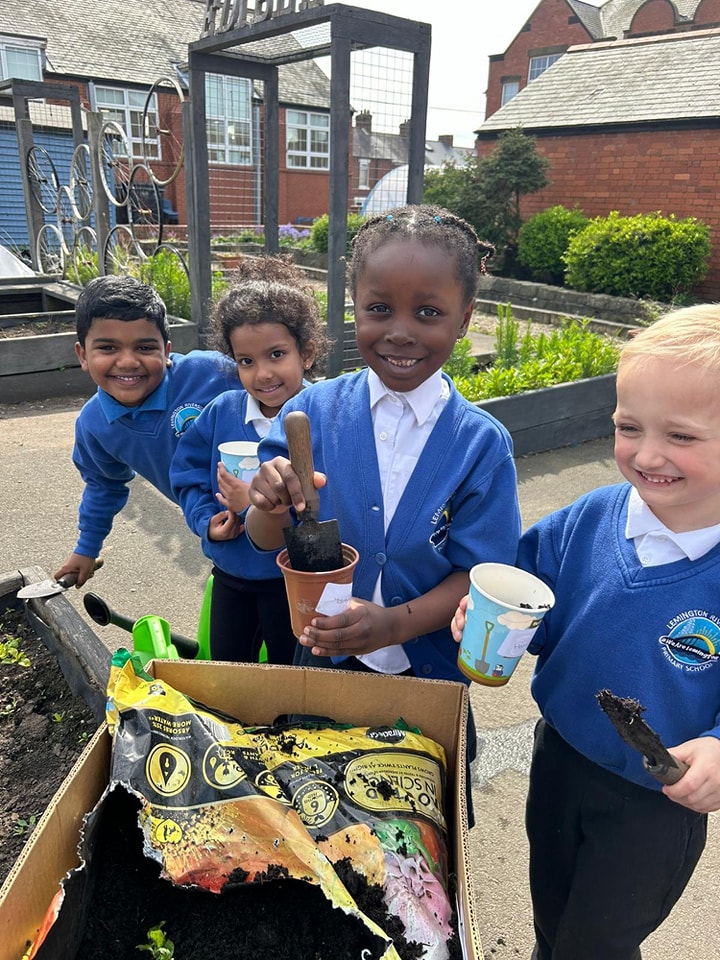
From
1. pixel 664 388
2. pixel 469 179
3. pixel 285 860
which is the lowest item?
pixel 285 860

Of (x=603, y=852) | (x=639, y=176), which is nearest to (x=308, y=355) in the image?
(x=603, y=852)

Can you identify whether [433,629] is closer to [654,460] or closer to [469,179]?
[654,460]

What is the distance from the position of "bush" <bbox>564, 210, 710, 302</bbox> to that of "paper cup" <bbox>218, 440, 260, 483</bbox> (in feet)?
37.2

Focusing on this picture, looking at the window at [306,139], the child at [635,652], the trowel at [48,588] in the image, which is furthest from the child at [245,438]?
the window at [306,139]

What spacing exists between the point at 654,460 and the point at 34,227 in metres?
12.8

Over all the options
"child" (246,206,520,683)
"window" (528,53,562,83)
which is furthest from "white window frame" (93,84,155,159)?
"child" (246,206,520,683)

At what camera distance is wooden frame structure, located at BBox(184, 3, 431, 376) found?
17.5 ft

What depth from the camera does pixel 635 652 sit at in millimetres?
1301

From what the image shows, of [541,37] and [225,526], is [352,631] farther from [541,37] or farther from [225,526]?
[541,37]

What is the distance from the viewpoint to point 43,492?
484cm

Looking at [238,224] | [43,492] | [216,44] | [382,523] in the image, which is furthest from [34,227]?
[382,523]

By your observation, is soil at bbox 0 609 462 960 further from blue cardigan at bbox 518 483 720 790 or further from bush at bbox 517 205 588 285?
bush at bbox 517 205 588 285

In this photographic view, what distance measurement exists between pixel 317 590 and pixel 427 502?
0.37 meters

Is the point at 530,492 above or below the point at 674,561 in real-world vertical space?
below
